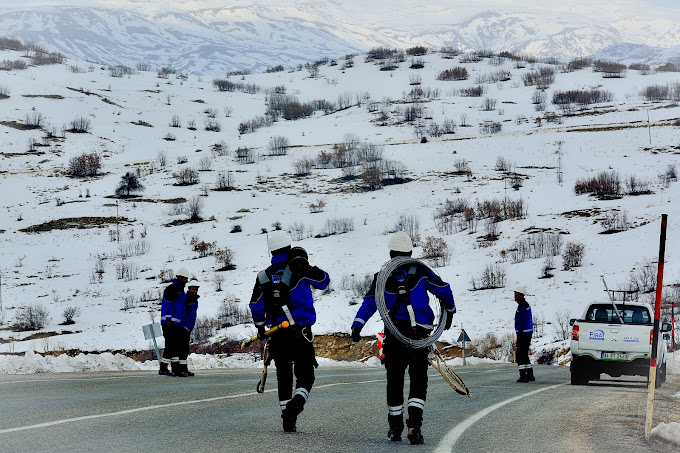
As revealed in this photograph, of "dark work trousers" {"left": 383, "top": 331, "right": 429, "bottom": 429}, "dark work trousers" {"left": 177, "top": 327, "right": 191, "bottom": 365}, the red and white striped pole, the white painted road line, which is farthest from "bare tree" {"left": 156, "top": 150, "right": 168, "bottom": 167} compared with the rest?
the red and white striped pole

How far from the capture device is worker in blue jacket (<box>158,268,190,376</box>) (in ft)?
52.2

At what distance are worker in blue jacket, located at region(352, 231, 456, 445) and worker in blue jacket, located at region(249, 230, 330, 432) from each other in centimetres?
61

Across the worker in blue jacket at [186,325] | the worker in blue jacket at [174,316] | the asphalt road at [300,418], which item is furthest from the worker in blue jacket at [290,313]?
the worker in blue jacket at [186,325]

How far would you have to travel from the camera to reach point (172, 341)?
52.7ft

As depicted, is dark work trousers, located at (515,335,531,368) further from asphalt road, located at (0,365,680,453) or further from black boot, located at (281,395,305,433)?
black boot, located at (281,395,305,433)

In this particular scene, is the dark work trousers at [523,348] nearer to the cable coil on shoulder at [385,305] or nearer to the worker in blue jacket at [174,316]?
the worker in blue jacket at [174,316]

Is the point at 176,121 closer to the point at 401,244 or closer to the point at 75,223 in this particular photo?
the point at 75,223

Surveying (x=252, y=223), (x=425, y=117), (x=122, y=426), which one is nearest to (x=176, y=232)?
(x=252, y=223)

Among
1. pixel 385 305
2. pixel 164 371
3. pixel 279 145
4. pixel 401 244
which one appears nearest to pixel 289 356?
pixel 385 305

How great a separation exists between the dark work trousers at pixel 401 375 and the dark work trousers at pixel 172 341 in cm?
903

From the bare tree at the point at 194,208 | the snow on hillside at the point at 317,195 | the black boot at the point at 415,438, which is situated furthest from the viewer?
the bare tree at the point at 194,208

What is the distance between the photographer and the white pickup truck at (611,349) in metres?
15.4

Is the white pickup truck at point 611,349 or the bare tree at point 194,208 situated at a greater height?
the bare tree at point 194,208

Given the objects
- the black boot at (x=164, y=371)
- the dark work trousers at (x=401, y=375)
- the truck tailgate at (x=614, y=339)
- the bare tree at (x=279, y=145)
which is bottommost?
the black boot at (x=164, y=371)
